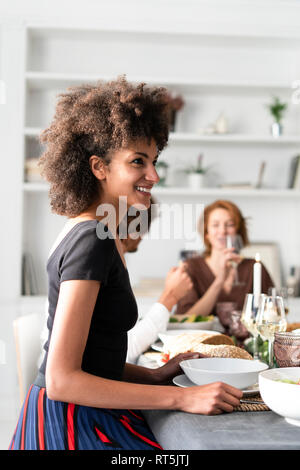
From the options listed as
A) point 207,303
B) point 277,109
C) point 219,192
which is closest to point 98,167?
point 207,303

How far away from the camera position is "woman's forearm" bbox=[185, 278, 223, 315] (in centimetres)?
235

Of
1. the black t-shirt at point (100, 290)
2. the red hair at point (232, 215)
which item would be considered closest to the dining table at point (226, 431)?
the black t-shirt at point (100, 290)

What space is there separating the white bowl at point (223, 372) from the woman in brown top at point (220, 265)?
1.39m

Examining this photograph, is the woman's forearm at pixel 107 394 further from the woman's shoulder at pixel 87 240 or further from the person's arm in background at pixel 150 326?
the person's arm in background at pixel 150 326

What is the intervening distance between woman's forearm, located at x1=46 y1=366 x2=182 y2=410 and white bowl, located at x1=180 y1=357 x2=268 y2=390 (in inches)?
2.9

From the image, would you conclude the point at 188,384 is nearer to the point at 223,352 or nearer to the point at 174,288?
the point at 223,352

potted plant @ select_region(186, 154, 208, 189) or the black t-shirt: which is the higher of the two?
potted plant @ select_region(186, 154, 208, 189)

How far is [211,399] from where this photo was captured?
2.96ft

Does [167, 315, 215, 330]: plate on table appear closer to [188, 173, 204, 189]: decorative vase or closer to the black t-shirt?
the black t-shirt

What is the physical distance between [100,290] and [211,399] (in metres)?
0.30

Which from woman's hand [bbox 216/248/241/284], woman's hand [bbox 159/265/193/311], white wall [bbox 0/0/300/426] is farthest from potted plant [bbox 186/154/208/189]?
woman's hand [bbox 159/265/193/311]

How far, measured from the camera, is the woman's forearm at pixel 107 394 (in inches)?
35.9

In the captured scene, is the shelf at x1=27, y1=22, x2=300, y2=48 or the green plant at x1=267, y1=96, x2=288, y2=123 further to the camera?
the green plant at x1=267, y1=96, x2=288, y2=123

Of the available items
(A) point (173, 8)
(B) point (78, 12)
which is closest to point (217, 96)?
(A) point (173, 8)
